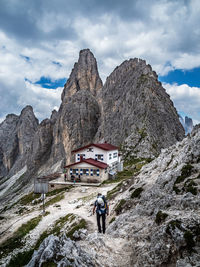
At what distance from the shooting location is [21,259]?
47.3 feet

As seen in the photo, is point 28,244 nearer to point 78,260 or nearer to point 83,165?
point 78,260

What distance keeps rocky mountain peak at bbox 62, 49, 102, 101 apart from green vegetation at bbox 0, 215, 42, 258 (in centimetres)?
15094

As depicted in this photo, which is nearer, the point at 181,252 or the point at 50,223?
the point at 181,252

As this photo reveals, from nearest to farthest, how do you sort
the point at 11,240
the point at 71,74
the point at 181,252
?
the point at 181,252, the point at 11,240, the point at 71,74

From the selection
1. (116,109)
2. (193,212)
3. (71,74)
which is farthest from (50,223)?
(71,74)

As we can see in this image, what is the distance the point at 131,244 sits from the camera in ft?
32.0

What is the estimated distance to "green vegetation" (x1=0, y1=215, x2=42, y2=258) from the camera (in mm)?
16922

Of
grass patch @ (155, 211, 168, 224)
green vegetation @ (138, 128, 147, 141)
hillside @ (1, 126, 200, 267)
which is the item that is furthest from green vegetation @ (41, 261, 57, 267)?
green vegetation @ (138, 128, 147, 141)

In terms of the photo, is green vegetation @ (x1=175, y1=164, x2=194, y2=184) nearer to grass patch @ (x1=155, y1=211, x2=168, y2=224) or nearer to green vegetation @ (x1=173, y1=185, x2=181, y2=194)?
green vegetation @ (x1=173, y1=185, x2=181, y2=194)

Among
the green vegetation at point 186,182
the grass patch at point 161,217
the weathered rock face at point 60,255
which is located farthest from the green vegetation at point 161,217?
the weathered rock face at point 60,255

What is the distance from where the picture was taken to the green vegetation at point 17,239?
16922 mm

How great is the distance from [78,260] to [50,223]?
1590cm

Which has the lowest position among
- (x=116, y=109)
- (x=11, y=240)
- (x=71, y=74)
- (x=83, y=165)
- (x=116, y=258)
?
(x=11, y=240)

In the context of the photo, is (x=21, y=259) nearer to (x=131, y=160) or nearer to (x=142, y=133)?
(x=131, y=160)
